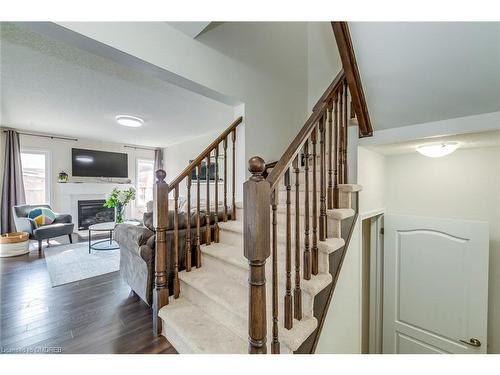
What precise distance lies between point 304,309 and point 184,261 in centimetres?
123

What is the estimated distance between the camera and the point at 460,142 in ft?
5.80

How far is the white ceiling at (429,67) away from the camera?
120 centimetres

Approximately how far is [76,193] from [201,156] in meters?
5.29

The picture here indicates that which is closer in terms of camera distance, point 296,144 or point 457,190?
point 296,144

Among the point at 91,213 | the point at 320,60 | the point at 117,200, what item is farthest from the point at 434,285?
the point at 91,213

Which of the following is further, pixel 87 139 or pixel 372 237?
pixel 87 139

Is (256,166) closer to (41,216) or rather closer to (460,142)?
(460,142)

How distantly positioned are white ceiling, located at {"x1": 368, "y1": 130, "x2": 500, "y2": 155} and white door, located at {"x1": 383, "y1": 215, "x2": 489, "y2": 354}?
26.0 inches

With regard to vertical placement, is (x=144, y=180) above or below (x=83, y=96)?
below

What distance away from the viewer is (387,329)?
2299 millimetres
